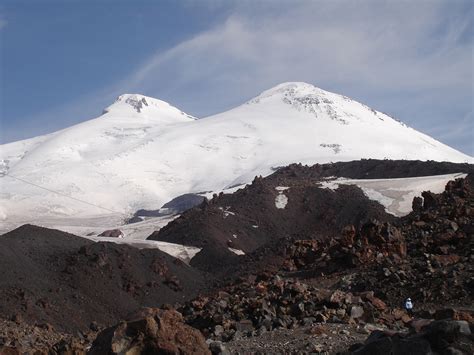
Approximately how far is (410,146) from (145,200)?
170 feet

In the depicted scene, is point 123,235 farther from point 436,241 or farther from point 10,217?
point 10,217

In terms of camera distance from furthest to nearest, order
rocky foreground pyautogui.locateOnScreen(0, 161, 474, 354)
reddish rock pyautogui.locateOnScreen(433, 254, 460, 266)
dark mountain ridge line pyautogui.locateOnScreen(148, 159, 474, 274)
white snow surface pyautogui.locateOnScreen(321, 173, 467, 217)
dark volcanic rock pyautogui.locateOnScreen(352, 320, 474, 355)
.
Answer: white snow surface pyautogui.locateOnScreen(321, 173, 467, 217) → dark mountain ridge line pyautogui.locateOnScreen(148, 159, 474, 274) → reddish rock pyautogui.locateOnScreen(433, 254, 460, 266) → rocky foreground pyautogui.locateOnScreen(0, 161, 474, 354) → dark volcanic rock pyautogui.locateOnScreen(352, 320, 474, 355)

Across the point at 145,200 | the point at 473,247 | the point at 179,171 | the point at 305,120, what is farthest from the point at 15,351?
the point at 305,120

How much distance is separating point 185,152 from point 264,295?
105m

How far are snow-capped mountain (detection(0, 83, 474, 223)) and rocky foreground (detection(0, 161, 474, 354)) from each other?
5722 centimetres

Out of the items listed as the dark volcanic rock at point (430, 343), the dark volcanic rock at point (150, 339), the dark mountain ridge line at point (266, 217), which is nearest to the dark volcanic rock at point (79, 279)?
the dark mountain ridge line at point (266, 217)

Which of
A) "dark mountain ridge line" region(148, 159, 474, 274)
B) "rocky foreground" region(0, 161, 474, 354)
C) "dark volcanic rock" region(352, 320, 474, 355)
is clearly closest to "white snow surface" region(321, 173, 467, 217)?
"dark mountain ridge line" region(148, 159, 474, 274)

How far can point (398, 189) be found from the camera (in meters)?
43.9

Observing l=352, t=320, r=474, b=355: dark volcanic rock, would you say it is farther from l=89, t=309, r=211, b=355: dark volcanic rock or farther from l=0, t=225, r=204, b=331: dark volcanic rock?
l=0, t=225, r=204, b=331: dark volcanic rock

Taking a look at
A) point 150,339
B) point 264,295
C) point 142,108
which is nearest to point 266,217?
point 264,295

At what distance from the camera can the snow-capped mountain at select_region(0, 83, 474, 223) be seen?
316 feet

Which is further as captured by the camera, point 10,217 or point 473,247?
point 10,217

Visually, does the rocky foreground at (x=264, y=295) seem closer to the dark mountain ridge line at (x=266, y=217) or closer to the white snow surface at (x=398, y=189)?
the dark mountain ridge line at (x=266, y=217)

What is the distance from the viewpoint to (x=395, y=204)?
4131 centimetres
